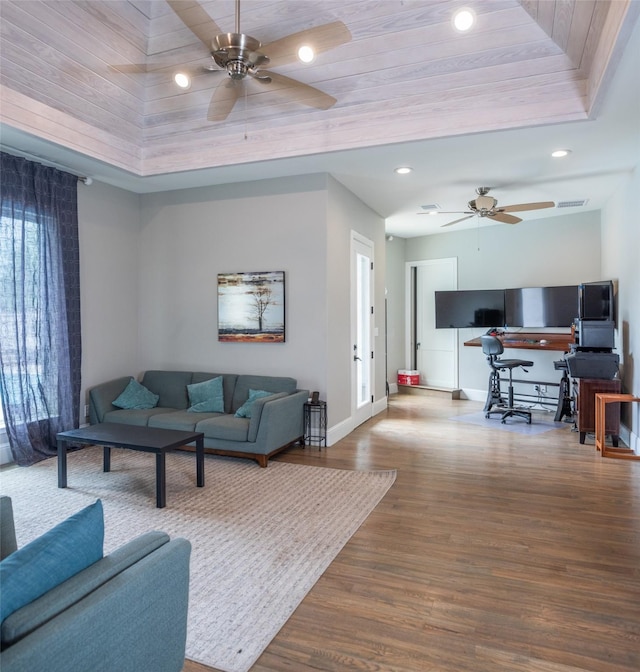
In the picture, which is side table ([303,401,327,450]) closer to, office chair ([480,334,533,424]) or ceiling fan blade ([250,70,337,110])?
office chair ([480,334,533,424])

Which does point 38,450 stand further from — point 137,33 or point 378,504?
point 137,33

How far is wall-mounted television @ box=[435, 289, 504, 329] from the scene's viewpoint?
7703mm

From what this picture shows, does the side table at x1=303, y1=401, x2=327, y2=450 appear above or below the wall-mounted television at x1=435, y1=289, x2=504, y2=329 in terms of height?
below

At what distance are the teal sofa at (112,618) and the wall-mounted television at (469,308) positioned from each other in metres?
6.95

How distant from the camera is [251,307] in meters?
5.44

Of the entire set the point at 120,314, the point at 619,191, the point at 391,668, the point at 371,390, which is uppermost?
the point at 619,191

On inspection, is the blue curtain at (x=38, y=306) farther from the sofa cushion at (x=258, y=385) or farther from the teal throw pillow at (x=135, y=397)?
the sofa cushion at (x=258, y=385)

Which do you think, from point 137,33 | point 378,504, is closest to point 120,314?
point 137,33

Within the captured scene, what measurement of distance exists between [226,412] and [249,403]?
1.71 ft

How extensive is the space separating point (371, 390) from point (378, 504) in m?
3.12

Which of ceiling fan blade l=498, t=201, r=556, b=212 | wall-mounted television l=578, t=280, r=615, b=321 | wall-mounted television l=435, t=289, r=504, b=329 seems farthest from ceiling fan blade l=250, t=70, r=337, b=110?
wall-mounted television l=435, t=289, r=504, b=329

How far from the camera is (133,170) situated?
5.10 meters

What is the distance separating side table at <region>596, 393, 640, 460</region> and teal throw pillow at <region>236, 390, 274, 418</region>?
3404 millimetres

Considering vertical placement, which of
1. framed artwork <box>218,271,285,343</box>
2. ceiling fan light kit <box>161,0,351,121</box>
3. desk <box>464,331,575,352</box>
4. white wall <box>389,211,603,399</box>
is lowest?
desk <box>464,331,575,352</box>
